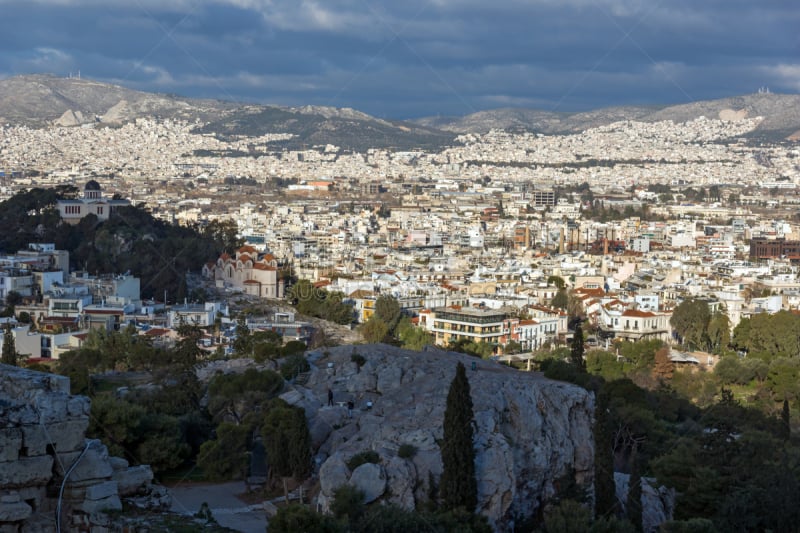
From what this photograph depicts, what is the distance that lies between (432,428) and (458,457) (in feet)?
4.10

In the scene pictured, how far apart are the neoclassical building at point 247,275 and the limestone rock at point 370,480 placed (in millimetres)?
29772

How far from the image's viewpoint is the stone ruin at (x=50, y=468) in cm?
674

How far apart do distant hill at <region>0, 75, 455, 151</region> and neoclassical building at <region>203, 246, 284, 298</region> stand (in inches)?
4140

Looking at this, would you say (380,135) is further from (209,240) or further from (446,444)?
(446,444)

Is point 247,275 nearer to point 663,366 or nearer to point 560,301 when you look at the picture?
point 560,301

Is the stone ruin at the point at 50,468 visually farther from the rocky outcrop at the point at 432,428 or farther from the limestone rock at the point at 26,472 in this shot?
the rocky outcrop at the point at 432,428

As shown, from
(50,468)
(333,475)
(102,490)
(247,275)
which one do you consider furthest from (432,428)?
(247,275)

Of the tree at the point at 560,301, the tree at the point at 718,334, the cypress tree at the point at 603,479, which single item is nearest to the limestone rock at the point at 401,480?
the cypress tree at the point at 603,479

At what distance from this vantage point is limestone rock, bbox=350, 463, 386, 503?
43.8 ft

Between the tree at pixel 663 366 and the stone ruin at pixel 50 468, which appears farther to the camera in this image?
the tree at pixel 663 366

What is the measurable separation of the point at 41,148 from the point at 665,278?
91.9 metres

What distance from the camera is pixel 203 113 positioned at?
163500 millimetres

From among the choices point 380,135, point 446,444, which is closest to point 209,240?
point 446,444

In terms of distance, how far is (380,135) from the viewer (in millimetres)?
162625
